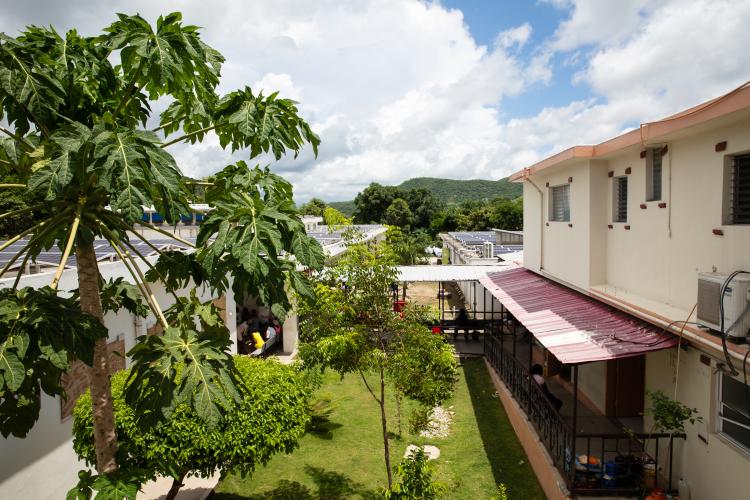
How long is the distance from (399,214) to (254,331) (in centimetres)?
5057

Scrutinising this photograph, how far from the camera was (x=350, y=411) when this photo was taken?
12.2 metres

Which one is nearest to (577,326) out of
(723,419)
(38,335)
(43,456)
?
(723,419)

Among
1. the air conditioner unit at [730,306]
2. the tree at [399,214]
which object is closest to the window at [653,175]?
the air conditioner unit at [730,306]

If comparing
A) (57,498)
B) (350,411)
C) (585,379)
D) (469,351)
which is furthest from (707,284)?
(469,351)

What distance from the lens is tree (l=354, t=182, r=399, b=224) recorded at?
231 ft

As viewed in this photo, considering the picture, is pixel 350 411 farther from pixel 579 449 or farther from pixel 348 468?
pixel 579 449

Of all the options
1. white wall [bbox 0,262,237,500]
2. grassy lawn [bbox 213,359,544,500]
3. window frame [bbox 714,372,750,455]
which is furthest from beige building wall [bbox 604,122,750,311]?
white wall [bbox 0,262,237,500]

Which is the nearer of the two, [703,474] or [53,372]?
[53,372]

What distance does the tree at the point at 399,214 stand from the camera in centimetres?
6612

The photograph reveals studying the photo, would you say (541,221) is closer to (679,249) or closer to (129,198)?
(679,249)

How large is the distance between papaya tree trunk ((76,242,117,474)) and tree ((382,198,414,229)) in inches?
2428

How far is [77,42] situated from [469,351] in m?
15.3

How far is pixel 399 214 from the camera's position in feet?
217

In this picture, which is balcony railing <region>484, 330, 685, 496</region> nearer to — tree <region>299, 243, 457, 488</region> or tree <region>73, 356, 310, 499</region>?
tree <region>299, 243, 457, 488</region>
